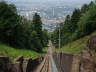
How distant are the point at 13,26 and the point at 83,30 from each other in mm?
11261

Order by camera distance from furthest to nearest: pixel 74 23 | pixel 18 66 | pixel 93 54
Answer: pixel 74 23
pixel 18 66
pixel 93 54

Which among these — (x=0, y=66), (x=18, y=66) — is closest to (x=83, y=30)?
(x=18, y=66)

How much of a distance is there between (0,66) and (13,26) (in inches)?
1456

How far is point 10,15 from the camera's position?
5988 cm

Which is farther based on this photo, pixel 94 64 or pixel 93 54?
pixel 93 54

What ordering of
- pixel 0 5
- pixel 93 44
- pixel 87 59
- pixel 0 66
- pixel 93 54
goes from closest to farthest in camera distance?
pixel 87 59 < pixel 93 54 < pixel 93 44 < pixel 0 66 < pixel 0 5

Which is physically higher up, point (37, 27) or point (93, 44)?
point (93, 44)

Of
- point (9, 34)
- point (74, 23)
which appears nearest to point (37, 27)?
point (74, 23)

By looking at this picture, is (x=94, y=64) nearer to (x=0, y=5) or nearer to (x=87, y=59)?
(x=87, y=59)

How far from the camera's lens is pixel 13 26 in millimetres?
57062

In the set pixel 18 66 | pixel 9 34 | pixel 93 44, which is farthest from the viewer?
pixel 9 34

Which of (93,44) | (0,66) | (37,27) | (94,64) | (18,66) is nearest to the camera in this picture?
(94,64)

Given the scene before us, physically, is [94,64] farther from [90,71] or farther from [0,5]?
[0,5]

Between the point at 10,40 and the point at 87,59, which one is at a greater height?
the point at 87,59
